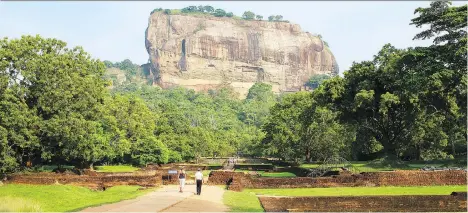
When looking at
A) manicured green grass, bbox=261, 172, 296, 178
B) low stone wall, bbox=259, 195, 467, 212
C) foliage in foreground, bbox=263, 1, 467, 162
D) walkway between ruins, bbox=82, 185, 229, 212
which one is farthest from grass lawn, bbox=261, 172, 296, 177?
low stone wall, bbox=259, 195, 467, 212

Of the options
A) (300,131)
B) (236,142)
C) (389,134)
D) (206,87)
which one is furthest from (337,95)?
(206,87)

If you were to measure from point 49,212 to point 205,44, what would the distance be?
574 feet

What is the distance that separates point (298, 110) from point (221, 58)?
14112 cm

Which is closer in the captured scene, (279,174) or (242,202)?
(242,202)

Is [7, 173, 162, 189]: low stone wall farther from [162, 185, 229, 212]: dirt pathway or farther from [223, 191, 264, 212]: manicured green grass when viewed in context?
[162, 185, 229, 212]: dirt pathway

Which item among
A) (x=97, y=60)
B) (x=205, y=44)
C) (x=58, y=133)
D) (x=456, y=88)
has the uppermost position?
(x=205, y=44)

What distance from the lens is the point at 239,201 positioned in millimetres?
17188

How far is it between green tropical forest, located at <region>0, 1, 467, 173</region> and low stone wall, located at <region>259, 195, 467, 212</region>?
1254 centimetres

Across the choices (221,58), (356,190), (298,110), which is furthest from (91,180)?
(221,58)

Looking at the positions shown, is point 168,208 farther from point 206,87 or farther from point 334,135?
point 206,87

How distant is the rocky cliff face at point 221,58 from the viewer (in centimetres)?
18588

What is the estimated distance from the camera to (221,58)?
18950 cm

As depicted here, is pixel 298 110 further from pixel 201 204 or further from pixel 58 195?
pixel 201 204

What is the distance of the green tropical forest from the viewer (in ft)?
93.5
